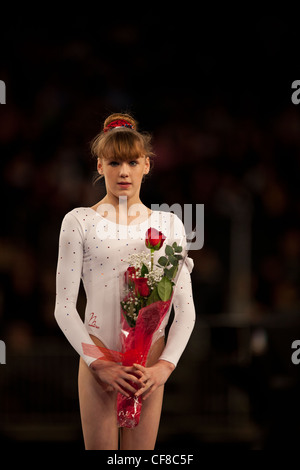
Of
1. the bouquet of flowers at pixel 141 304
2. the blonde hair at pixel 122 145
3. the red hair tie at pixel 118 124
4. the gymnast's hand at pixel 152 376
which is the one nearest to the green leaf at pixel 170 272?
the bouquet of flowers at pixel 141 304

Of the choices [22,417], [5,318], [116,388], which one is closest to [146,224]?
[116,388]

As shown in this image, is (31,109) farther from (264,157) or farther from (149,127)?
(264,157)

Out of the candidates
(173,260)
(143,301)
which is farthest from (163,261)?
(143,301)

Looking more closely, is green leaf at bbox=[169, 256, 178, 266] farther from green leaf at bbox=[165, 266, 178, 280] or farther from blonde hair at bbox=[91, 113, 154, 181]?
blonde hair at bbox=[91, 113, 154, 181]

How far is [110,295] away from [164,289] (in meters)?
0.19

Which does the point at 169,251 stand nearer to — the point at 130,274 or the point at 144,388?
the point at 130,274

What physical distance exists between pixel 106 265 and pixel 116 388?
0.38m

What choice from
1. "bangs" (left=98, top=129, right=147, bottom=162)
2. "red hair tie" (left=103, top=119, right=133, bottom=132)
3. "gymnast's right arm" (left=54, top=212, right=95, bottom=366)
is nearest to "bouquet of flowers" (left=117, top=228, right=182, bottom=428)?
"gymnast's right arm" (left=54, top=212, right=95, bottom=366)

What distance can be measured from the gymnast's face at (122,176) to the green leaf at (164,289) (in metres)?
0.32

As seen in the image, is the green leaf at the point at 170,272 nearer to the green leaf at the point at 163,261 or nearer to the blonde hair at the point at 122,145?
the green leaf at the point at 163,261

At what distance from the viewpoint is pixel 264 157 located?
4195 mm

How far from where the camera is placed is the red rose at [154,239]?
2.12 m

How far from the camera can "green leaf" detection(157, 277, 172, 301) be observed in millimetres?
2076

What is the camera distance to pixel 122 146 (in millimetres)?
2213
